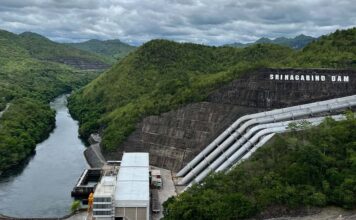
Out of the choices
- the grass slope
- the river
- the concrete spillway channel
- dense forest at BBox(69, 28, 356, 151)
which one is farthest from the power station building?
the grass slope

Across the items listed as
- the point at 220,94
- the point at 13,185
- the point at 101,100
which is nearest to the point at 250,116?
the point at 220,94

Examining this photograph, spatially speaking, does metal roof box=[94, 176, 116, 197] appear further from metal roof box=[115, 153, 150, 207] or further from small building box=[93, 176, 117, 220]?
metal roof box=[115, 153, 150, 207]

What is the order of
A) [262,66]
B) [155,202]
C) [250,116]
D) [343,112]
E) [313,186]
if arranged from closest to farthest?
[313,186] → [155,202] → [343,112] → [250,116] → [262,66]

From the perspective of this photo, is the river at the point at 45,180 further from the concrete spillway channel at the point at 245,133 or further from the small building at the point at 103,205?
the concrete spillway channel at the point at 245,133

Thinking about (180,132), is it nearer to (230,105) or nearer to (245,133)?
(230,105)

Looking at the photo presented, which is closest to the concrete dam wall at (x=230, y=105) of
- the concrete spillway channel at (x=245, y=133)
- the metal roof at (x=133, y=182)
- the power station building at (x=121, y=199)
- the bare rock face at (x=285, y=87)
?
the bare rock face at (x=285, y=87)

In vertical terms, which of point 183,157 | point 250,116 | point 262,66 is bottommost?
point 183,157

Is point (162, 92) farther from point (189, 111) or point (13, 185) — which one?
point (13, 185)
